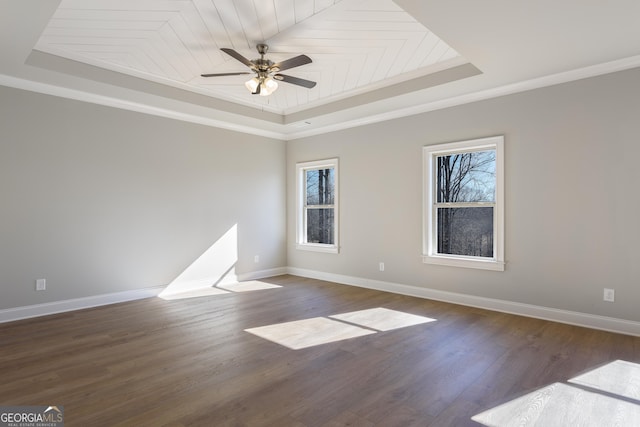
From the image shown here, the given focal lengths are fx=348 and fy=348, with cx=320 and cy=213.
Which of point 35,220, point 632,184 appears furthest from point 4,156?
point 632,184

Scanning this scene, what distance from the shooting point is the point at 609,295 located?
3512mm

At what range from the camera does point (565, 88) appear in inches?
148

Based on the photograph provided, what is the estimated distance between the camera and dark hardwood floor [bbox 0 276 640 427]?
84.4 inches

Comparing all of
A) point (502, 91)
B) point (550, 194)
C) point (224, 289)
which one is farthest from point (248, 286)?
point (502, 91)

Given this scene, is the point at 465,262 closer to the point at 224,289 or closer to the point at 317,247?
the point at 317,247

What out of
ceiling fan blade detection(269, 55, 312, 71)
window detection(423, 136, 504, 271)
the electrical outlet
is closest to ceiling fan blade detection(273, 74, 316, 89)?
ceiling fan blade detection(269, 55, 312, 71)

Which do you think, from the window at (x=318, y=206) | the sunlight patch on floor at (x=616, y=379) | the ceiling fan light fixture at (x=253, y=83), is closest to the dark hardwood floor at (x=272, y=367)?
the sunlight patch on floor at (x=616, y=379)

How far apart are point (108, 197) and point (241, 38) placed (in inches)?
110

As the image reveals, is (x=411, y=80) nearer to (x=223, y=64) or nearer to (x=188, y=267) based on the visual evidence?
(x=223, y=64)

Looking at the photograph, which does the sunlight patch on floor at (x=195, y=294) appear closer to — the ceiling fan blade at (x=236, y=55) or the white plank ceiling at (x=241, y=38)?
the white plank ceiling at (x=241, y=38)

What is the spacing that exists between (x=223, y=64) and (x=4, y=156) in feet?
8.60

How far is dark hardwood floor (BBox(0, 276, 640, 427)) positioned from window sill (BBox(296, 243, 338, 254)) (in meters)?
1.88

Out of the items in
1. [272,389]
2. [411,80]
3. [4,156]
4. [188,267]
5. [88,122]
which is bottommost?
[272,389]

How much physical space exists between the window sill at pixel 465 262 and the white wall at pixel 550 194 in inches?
3.3
